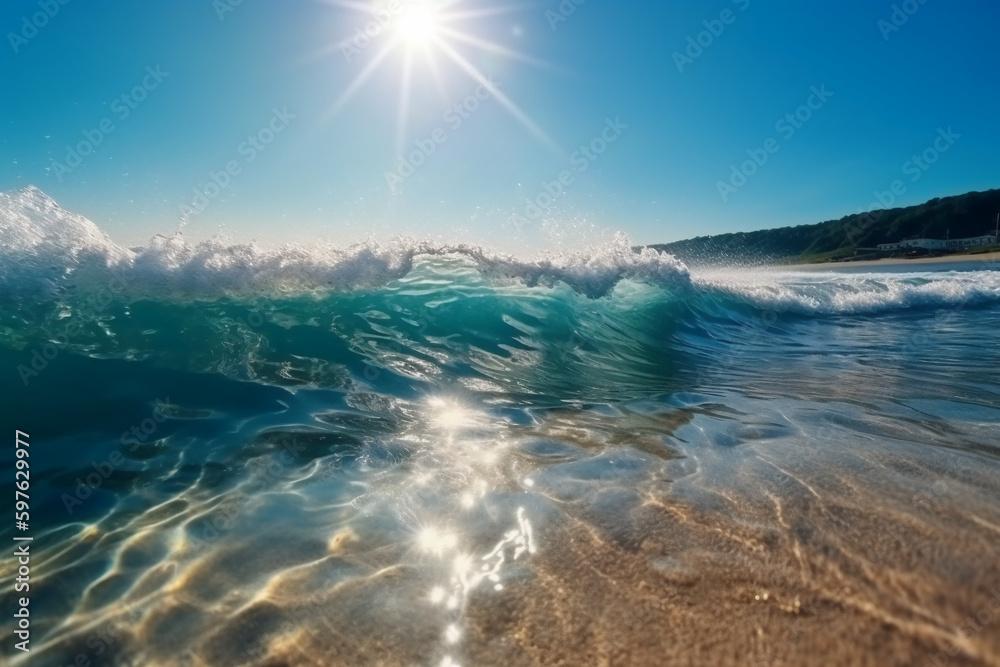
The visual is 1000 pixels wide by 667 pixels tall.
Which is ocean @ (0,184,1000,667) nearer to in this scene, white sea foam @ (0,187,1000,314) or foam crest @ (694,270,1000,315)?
white sea foam @ (0,187,1000,314)

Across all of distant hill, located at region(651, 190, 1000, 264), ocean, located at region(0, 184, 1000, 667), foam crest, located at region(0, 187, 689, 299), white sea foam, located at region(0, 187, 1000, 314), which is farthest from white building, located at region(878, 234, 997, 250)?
ocean, located at region(0, 184, 1000, 667)

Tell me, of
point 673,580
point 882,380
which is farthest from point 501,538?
point 882,380

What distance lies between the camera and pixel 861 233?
8312 cm

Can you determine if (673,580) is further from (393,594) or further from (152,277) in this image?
(152,277)

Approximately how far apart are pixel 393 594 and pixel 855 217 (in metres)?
113

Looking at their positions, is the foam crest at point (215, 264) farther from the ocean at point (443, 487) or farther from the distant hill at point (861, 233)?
the distant hill at point (861, 233)

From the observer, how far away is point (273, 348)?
247 inches

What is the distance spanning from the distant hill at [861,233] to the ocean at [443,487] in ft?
216

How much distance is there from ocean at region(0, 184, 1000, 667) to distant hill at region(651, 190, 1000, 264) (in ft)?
216

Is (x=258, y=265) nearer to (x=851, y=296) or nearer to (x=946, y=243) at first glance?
(x=851, y=296)

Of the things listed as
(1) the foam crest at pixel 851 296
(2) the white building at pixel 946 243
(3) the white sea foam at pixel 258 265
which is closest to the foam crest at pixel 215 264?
(3) the white sea foam at pixel 258 265

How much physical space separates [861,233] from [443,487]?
101 meters

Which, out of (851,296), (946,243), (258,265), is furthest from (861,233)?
(258,265)

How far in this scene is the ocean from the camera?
5.90 ft
